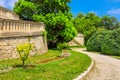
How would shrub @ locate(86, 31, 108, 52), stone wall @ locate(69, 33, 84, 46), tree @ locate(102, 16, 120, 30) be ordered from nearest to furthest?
shrub @ locate(86, 31, 108, 52), stone wall @ locate(69, 33, 84, 46), tree @ locate(102, 16, 120, 30)

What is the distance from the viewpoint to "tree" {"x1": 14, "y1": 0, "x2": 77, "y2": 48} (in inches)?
1364

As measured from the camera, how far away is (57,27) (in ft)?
116

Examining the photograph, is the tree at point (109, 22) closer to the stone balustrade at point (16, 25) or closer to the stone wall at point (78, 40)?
the stone wall at point (78, 40)

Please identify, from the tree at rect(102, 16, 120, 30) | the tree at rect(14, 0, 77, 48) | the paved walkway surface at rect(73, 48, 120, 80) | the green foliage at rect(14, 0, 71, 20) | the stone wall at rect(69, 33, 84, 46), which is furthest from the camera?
the tree at rect(102, 16, 120, 30)

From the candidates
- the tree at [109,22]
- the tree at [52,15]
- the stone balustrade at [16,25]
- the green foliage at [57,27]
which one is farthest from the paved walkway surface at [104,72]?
the tree at [109,22]

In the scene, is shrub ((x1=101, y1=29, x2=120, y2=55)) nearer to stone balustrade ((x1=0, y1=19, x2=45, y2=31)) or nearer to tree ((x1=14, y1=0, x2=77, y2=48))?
tree ((x1=14, y1=0, x2=77, y2=48))

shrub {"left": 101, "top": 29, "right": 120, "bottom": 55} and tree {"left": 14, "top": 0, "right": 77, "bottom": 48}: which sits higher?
tree {"left": 14, "top": 0, "right": 77, "bottom": 48}

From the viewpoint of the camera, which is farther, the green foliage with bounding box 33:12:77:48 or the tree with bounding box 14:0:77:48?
the tree with bounding box 14:0:77:48

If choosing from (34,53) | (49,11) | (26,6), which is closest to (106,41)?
(49,11)

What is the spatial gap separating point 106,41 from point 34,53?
16015 millimetres

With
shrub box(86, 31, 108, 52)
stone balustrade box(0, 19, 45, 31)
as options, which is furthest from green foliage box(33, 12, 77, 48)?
stone balustrade box(0, 19, 45, 31)

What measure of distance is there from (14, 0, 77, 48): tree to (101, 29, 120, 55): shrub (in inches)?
190

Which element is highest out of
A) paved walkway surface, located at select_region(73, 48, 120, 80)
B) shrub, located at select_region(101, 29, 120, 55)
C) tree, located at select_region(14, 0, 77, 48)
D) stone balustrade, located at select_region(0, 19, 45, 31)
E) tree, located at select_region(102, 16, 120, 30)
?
tree, located at select_region(102, 16, 120, 30)

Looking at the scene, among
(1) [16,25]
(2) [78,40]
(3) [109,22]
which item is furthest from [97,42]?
(3) [109,22]
